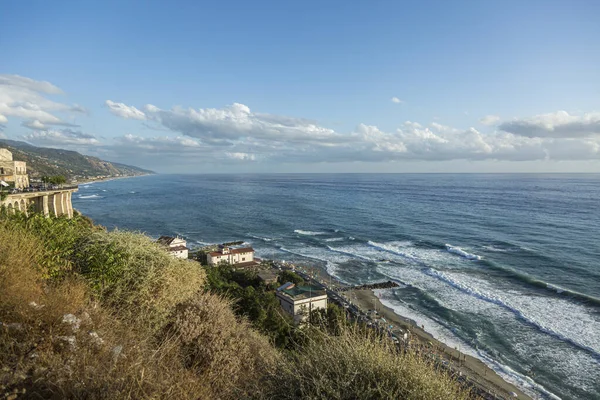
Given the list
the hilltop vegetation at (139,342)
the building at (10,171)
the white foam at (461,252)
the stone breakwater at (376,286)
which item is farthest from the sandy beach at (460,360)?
the building at (10,171)

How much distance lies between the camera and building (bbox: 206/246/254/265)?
3528cm

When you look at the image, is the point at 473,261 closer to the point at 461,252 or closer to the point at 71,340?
the point at 461,252

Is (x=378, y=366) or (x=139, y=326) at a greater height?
(x=378, y=366)

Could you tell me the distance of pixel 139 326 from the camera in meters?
5.93

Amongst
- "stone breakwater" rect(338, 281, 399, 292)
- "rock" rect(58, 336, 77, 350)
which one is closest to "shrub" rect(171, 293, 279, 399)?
"rock" rect(58, 336, 77, 350)

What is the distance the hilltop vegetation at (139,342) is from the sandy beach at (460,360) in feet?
27.9

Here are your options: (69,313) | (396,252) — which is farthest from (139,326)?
(396,252)

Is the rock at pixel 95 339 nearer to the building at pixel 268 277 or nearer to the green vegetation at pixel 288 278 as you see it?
the building at pixel 268 277

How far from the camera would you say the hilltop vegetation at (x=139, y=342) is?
146 inches

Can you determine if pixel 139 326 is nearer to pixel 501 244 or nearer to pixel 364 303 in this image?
pixel 364 303

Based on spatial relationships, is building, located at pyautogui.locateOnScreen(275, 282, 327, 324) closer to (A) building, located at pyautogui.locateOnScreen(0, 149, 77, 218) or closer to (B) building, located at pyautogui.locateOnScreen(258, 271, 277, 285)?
(B) building, located at pyautogui.locateOnScreen(258, 271, 277, 285)

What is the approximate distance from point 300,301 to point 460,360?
1053 centimetres

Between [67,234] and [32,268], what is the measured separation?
1626 mm

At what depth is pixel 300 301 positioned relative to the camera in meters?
23.6
